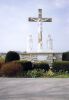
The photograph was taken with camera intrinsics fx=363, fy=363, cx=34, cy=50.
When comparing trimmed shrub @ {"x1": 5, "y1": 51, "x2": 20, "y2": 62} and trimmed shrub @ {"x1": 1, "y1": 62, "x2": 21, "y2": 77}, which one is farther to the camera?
trimmed shrub @ {"x1": 5, "y1": 51, "x2": 20, "y2": 62}

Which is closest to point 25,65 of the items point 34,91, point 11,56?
point 11,56

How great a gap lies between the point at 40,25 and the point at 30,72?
1694 cm

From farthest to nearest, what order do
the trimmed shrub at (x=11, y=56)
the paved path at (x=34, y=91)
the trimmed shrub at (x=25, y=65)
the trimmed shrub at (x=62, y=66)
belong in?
the trimmed shrub at (x=11, y=56) → the trimmed shrub at (x=62, y=66) → the trimmed shrub at (x=25, y=65) → the paved path at (x=34, y=91)

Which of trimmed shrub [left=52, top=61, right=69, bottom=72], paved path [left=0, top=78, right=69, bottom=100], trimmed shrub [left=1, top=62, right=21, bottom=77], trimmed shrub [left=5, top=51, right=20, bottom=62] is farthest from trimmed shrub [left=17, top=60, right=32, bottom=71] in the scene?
paved path [left=0, top=78, right=69, bottom=100]

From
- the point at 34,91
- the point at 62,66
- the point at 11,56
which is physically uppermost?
the point at 11,56

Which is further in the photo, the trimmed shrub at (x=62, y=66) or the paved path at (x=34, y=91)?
the trimmed shrub at (x=62, y=66)

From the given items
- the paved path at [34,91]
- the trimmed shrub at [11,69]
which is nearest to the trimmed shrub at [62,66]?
the trimmed shrub at [11,69]

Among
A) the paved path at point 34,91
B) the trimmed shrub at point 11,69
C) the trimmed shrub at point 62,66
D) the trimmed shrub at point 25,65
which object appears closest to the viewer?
the paved path at point 34,91

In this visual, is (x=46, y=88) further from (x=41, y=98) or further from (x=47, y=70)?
(x=47, y=70)

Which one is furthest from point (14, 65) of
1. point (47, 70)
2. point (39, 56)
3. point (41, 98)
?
point (39, 56)

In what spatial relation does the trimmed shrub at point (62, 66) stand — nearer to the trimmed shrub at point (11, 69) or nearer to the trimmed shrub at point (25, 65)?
the trimmed shrub at point (25, 65)

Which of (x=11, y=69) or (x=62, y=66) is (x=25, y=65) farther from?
(x=62, y=66)

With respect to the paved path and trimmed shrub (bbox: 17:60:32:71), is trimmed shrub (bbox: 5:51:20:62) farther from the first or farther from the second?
the paved path

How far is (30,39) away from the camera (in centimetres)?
3309
